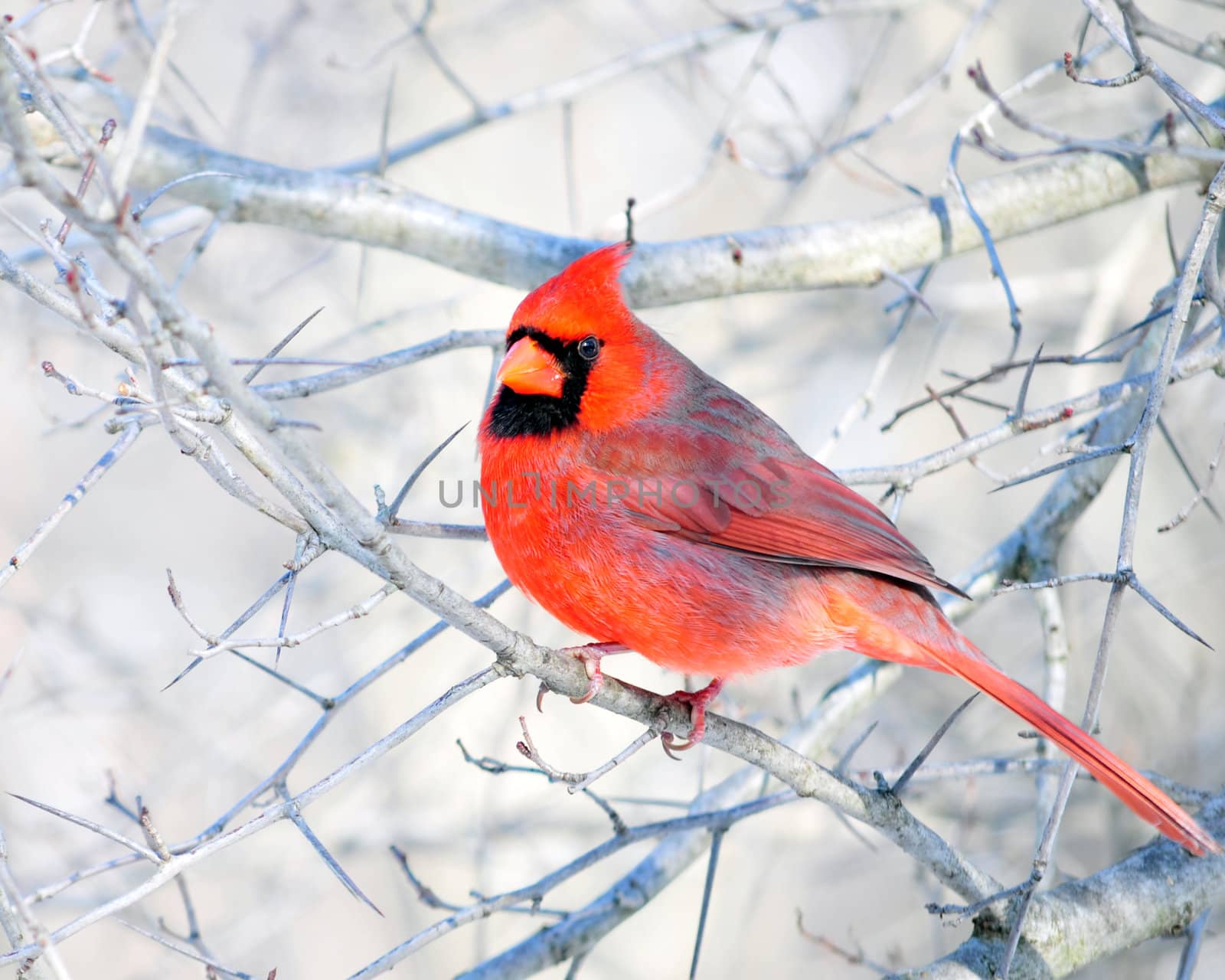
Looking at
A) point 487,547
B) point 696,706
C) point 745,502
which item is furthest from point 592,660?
point 487,547

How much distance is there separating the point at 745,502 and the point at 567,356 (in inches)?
20.8

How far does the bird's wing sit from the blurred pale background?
2.94 feet

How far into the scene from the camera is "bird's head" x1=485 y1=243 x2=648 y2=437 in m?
2.58

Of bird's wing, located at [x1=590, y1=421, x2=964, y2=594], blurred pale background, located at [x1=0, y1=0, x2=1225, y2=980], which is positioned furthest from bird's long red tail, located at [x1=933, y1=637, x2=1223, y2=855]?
blurred pale background, located at [x1=0, y1=0, x2=1225, y2=980]

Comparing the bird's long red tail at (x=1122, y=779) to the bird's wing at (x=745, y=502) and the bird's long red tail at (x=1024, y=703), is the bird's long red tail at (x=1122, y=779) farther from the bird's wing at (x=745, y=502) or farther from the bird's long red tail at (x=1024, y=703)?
the bird's wing at (x=745, y=502)

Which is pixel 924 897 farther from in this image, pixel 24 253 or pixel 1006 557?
pixel 24 253

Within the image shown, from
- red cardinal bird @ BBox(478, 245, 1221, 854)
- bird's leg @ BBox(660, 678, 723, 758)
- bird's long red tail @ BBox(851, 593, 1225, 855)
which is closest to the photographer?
bird's long red tail @ BBox(851, 593, 1225, 855)

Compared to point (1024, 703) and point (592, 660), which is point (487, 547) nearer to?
point (592, 660)

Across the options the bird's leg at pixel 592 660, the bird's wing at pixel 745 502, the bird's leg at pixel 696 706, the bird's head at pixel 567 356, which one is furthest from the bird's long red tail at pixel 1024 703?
the bird's head at pixel 567 356

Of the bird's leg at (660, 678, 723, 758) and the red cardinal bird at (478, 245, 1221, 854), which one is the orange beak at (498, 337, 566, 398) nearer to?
the red cardinal bird at (478, 245, 1221, 854)

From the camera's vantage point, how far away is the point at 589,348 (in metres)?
2.64

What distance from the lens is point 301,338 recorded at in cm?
520

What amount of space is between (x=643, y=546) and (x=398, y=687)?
2567mm

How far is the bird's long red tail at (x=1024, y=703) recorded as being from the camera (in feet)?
7.21
